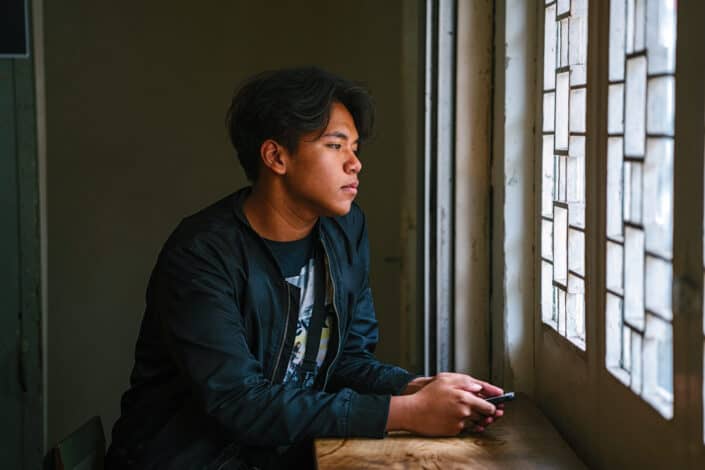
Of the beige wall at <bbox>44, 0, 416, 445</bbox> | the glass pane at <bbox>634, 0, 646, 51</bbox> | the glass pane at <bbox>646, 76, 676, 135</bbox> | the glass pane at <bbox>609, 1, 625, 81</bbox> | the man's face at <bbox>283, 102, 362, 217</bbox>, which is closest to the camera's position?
the glass pane at <bbox>646, 76, 676, 135</bbox>

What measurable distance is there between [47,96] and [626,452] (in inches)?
115

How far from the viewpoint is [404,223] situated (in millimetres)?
3131

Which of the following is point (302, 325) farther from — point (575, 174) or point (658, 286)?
point (658, 286)

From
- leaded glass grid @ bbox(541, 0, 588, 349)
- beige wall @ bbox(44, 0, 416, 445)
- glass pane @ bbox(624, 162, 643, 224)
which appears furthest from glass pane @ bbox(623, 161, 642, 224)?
beige wall @ bbox(44, 0, 416, 445)

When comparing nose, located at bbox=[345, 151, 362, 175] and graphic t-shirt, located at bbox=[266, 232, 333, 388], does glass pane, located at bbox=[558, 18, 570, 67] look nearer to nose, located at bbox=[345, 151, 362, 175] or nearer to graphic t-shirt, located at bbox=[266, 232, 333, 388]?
nose, located at bbox=[345, 151, 362, 175]

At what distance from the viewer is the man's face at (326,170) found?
2.05m

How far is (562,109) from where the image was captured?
79.2 inches

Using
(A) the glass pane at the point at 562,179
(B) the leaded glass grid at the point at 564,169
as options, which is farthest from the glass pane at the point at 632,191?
(A) the glass pane at the point at 562,179

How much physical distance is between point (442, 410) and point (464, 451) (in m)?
0.10

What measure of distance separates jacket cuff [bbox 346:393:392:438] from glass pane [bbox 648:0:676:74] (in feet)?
2.59

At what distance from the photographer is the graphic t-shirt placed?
2086 mm

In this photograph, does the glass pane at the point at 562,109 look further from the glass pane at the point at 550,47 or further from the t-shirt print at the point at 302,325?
the t-shirt print at the point at 302,325

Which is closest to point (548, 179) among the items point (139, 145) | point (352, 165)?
point (352, 165)

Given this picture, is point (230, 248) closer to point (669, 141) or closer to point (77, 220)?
point (669, 141)
